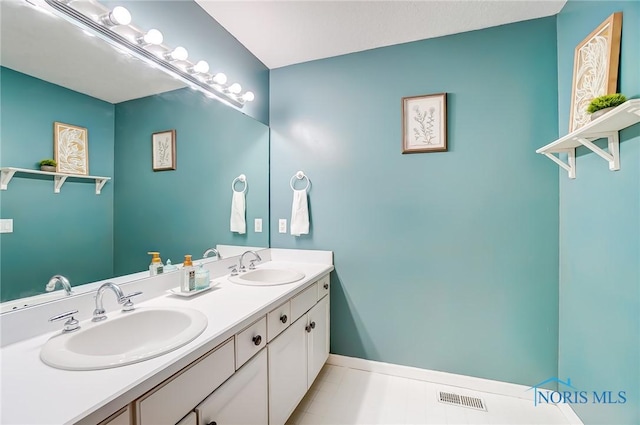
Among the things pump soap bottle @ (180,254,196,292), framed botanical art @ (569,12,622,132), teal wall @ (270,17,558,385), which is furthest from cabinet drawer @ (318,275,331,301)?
framed botanical art @ (569,12,622,132)

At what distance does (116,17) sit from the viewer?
3.62ft

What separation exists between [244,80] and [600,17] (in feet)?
6.63

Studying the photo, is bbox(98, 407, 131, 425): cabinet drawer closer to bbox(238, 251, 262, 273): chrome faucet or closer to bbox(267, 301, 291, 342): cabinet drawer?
bbox(267, 301, 291, 342): cabinet drawer

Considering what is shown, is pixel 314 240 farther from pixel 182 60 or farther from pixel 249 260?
pixel 182 60

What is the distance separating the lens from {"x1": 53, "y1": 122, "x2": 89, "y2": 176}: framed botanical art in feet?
3.16

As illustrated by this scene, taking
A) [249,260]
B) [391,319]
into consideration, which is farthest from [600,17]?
[249,260]

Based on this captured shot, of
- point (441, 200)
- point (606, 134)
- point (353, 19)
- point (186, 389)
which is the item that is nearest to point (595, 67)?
point (606, 134)

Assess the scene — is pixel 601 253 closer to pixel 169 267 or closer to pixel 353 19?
pixel 353 19

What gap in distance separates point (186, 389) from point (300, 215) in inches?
56.6

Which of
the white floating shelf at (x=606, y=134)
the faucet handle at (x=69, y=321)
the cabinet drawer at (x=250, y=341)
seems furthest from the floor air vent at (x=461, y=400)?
the faucet handle at (x=69, y=321)

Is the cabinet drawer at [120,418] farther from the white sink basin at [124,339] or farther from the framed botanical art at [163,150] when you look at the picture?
the framed botanical art at [163,150]

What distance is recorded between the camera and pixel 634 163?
3.65ft

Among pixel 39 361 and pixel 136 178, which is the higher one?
pixel 136 178

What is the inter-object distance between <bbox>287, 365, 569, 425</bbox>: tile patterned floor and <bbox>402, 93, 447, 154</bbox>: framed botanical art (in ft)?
5.30
